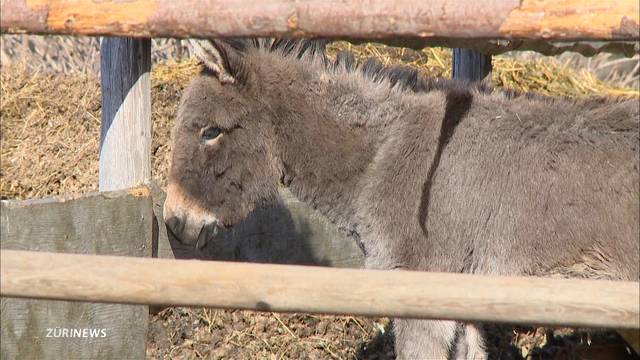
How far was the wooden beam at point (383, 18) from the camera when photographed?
9.87 feet

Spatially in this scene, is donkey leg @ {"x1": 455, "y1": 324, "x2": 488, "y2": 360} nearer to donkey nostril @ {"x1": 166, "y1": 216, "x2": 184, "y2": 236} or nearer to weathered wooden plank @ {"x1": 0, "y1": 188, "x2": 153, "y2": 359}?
donkey nostril @ {"x1": 166, "y1": 216, "x2": 184, "y2": 236}

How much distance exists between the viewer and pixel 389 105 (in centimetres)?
404

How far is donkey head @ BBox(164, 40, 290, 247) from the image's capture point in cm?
405

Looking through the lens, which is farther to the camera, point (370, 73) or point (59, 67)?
point (59, 67)

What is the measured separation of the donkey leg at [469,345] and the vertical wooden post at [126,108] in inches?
72.1

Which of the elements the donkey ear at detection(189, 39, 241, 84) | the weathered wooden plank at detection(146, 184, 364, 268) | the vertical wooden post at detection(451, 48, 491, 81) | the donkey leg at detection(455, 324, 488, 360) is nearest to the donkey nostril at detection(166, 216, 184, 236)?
the donkey ear at detection(189, 39, 241, 84)

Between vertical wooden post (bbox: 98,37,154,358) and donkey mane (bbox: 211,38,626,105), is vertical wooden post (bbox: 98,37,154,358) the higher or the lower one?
the lower one

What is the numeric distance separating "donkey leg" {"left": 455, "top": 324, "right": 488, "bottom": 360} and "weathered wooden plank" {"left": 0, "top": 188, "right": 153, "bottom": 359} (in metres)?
1.69

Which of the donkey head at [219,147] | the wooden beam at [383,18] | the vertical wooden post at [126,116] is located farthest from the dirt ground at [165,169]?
the wooden beam at [383,18]

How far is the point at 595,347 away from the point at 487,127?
4.83 feet

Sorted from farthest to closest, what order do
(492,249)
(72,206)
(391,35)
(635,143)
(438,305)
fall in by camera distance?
1. (72,206)
2. (492,249)
3. (635,143)
4. (391,35)
5. (438,305)

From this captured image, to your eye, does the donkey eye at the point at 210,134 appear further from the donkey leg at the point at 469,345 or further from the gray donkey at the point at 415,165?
the donkey leg at the point at 469,345

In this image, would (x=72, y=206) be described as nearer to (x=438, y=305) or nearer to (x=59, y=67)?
(x=438, y=305)

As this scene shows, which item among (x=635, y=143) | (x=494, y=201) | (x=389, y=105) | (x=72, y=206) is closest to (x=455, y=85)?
(x=389, y=105)
